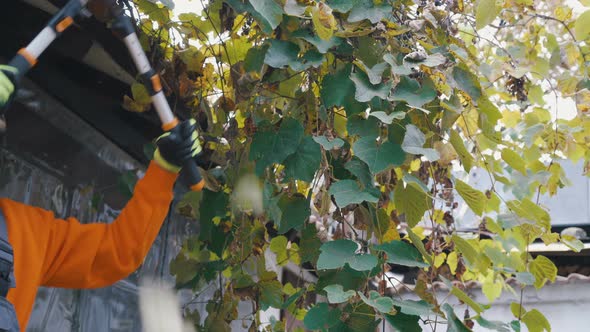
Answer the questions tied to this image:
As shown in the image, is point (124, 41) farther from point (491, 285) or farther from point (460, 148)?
point (491, 285)

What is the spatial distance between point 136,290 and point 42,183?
0.68 m

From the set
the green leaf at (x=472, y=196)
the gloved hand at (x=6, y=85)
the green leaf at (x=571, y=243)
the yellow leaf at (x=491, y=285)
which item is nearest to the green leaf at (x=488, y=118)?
the green leaf at (x=472, y=196)

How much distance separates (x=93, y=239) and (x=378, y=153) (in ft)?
2.31

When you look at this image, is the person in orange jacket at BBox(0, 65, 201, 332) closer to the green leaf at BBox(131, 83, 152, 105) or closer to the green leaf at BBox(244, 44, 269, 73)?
the green leaf at BBox(244, 44, 269, 73)

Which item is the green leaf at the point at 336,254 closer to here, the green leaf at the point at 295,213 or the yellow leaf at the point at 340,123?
the green leaf at the point at 295,213

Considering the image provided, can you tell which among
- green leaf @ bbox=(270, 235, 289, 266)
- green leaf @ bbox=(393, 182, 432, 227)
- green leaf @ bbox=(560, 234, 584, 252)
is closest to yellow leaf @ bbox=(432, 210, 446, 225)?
green leaf @ bbox=(560, 234, 584, 252)

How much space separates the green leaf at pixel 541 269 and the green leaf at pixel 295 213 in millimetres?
726

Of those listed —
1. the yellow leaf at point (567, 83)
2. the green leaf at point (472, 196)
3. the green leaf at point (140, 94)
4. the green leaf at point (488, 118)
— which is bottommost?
the green leaf at point (472, 196)

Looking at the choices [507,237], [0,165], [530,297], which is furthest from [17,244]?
[530,297]

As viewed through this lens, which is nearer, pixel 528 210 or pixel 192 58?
pixel 528 210

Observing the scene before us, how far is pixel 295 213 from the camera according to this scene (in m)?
1.93

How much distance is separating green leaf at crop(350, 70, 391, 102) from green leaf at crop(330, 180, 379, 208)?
179mm

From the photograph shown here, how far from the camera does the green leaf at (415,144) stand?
5.39ft

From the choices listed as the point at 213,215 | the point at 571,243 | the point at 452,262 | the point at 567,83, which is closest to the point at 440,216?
the point at 452,262
